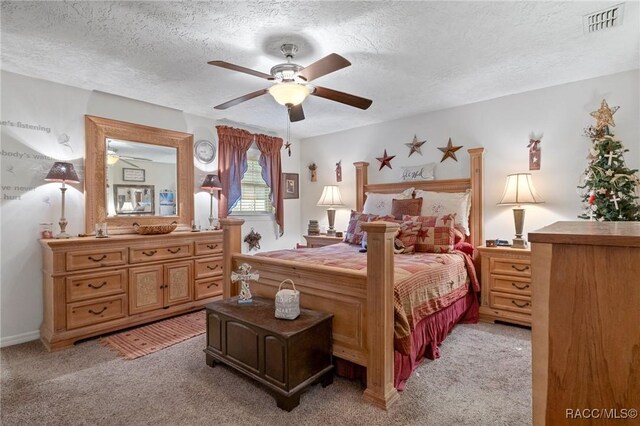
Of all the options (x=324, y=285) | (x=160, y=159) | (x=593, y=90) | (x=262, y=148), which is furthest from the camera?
(x=262, y=148)

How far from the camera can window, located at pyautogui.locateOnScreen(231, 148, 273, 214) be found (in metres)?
4.86

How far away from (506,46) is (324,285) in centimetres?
233

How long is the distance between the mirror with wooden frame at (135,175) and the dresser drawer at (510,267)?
3676 mm

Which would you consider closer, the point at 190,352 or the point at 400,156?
the point at 190,352

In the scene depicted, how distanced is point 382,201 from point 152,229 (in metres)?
2.79

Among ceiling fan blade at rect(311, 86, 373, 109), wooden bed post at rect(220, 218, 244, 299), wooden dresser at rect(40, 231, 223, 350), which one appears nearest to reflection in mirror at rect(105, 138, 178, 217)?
wooden dresser at rect(40, 231, 223, 350)

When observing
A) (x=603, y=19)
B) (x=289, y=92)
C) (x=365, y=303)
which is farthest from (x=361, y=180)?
(x=603, y=19)

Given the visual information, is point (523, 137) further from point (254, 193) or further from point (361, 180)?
point (254, 193)

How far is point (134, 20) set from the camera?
2105mm

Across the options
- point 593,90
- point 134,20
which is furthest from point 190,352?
point 593,90

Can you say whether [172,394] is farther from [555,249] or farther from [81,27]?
[81,27]

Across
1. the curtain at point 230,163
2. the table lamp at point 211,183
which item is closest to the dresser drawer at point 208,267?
the table lamp at point 211,183

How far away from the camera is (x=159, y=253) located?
11.3 ft

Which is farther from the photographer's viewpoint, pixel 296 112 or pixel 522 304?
pixel 522 304
